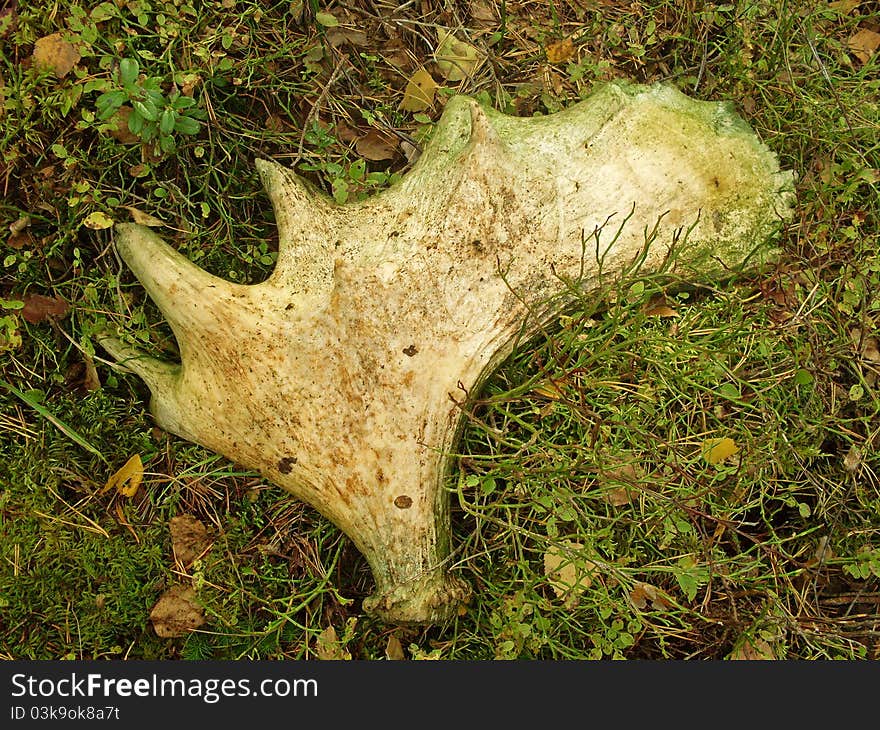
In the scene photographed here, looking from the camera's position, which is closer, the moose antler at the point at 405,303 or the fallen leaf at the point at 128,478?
the moose antler at the point at 405,303

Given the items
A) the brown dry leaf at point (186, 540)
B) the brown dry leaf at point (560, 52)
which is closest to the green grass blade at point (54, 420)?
the brown dry leaf at point (186, 540)

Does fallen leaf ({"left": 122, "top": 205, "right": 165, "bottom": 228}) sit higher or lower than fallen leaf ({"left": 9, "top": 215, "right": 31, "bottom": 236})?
Result: lower

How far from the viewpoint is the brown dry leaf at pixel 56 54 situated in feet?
10.5

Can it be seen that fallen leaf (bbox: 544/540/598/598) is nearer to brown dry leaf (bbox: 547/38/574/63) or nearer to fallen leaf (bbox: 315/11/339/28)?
brown dry leaf (bbox: 547/38/574/63)

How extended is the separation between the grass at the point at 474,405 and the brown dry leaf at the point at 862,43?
6.4 inches

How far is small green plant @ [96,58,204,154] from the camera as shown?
3.06 meters

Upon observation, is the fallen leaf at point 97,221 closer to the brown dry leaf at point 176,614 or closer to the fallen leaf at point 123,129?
the fallen leaf at point 123,129

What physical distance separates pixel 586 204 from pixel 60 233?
2.13 metres

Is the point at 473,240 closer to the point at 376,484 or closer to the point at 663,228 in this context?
the point at 663,228

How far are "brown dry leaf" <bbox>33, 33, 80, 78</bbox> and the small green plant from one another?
8.0 inches

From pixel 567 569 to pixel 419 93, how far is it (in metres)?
2.07

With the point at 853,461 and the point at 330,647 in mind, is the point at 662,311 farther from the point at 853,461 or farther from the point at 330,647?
the point at 330,647

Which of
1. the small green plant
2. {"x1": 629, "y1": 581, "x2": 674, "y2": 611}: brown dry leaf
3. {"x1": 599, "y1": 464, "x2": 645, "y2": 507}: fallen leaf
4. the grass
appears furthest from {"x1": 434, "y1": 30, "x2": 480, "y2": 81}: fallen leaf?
{"x1": 629, "y1": 581, "x2": 674, "y2": 611}: brown dry leaf

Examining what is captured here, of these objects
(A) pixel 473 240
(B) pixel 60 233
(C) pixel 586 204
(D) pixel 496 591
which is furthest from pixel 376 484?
(B) pixel 60 233
